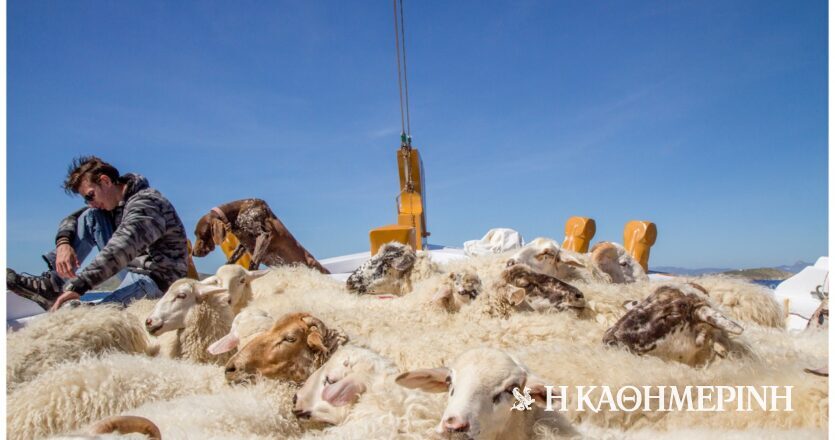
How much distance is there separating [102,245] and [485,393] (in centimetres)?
365

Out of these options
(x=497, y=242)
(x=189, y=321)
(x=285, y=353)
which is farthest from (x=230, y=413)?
(x=497, y=242)

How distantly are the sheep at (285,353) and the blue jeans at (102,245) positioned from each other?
7.11ft

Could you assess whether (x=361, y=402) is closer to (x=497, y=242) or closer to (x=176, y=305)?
(x=176, y=305)

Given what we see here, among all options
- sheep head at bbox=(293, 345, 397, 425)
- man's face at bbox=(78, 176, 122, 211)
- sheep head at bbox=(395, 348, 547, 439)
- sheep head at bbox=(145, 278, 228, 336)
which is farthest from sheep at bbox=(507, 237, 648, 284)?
man's face at bbox=(78, 176, 122, 211)

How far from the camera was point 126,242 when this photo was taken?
3.82m

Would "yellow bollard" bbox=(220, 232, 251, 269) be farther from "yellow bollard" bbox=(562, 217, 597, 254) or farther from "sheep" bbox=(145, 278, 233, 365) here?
"yellow bollard" bbox=(562, 217, 597, 254)

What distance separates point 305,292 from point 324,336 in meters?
2.31

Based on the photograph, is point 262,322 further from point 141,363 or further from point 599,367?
point 599,367

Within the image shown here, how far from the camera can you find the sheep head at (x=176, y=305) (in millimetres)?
3289

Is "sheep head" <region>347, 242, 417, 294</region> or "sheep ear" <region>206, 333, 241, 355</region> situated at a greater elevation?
"sheep head" <region>347, 242, 417, 294</region>

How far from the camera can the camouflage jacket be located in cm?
372

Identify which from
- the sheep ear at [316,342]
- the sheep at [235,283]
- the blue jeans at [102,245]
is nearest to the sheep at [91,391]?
the sheep ear at [316,342]

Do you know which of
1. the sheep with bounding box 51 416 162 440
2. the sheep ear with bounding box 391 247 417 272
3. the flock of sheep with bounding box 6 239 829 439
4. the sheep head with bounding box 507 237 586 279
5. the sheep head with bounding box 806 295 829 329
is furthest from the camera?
the sheep ear with bounding box 391 247 417 272

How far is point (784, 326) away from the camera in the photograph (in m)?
4.28
